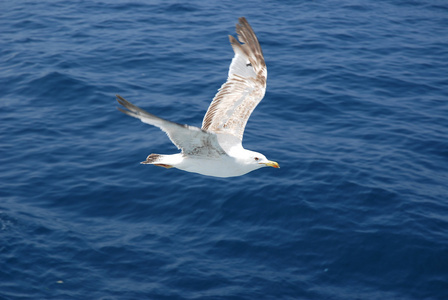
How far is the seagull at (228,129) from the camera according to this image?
9.12 metres

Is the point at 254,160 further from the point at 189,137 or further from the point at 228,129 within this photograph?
the point at 189,137

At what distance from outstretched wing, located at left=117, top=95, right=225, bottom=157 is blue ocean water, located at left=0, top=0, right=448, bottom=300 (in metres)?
3.76

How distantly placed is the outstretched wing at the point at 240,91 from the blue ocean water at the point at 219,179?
128 inches

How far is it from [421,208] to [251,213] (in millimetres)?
4210

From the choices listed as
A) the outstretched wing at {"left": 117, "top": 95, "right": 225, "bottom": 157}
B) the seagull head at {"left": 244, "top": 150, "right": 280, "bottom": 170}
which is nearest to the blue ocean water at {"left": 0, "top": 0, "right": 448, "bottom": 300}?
the seagull head at {"left": 244, "top": 150, "right": 280, "bottom": 170}

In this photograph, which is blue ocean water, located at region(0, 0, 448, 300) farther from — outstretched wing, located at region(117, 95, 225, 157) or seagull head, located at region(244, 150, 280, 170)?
outstretched wing, located at region(117, 95, 225, 157)

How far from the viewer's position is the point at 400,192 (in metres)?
14.4

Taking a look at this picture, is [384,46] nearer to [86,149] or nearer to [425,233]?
[425,233]

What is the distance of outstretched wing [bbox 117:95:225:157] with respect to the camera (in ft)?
26.3

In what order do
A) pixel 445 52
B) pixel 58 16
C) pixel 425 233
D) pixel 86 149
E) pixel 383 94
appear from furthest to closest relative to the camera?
pixel 58 16 < pixel 445 52 < pixel 383 94 < pixel 86 149 < pixel 425 233

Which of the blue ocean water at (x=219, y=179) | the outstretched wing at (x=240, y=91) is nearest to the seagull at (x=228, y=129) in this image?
the outstretched wing at (x=240, y=91)

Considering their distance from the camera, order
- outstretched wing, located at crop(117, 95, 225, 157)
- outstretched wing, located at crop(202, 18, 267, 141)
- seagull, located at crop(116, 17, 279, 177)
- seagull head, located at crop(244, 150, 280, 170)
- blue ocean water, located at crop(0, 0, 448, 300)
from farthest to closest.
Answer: blue ocean water, located at crop(0, 0, 448, 300) → outstretched wing, located at crop(202, 18, 267, 141) → seagull head, located at crop(244, 150, 280, 170) → seagull, located at crop(116, 17, 279, 177) → outstretched wing, located at crop(117, 95, 225, 157)

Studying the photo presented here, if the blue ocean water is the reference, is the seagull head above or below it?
above

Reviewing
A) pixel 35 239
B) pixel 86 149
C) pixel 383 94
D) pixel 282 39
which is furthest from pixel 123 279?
pixel 282 39
